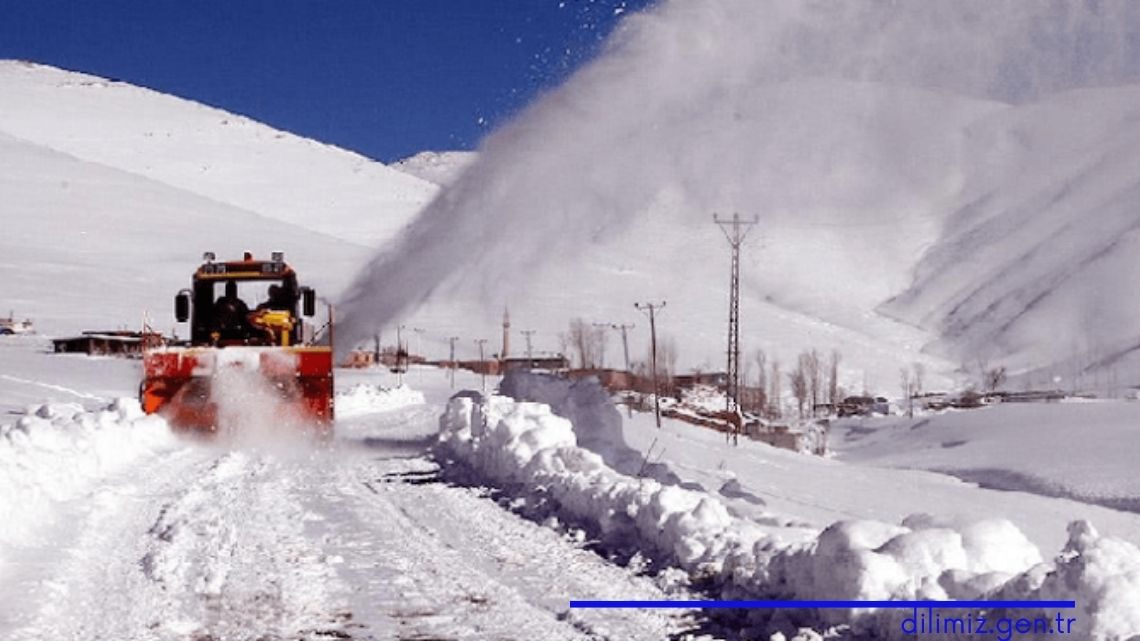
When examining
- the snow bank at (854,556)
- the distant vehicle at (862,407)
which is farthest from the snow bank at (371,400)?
the distant vehicle at (862,407)

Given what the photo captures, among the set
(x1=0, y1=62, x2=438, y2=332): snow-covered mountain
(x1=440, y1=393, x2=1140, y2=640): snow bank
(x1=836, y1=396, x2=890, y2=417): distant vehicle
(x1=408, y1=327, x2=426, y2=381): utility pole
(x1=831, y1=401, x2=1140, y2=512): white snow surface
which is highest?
(x1=0, y1=62, x2=438, y2=332): snow-covered mountain

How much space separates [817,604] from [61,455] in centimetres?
956

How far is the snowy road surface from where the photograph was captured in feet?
23.1

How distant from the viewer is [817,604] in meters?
6.85

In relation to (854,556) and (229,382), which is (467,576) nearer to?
(854,556)

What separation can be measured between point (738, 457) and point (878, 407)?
5823 cm

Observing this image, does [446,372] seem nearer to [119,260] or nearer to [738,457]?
[738,457]

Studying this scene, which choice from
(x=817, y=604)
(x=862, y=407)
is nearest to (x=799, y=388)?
(x=862, y=407)

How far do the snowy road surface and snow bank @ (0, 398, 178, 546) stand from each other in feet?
0.64

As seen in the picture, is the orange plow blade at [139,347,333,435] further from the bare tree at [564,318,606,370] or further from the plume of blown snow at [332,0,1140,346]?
the bare tree at [564,318,606,370]

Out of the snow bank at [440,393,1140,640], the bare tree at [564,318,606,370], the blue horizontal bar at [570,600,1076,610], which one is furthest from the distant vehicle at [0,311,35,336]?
the blue horizontal bar at [570,600,1076,610]

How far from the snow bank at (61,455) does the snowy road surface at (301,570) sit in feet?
0.64

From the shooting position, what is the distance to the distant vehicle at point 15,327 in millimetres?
90375

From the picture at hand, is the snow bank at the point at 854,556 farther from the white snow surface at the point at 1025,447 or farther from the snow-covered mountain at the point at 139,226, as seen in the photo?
the snow-covered mountain at the point at 139,226
